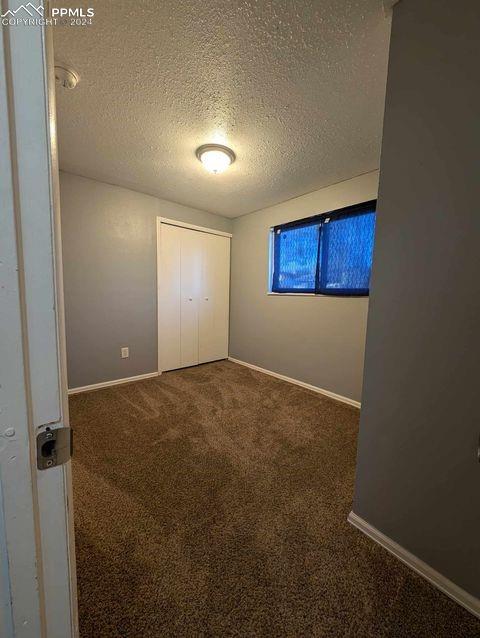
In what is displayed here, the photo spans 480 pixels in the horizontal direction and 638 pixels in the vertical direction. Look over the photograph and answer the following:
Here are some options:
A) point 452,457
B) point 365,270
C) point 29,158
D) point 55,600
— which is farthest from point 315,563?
point 365,270

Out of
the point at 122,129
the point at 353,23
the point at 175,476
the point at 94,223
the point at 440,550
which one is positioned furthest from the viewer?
the point at 94,223

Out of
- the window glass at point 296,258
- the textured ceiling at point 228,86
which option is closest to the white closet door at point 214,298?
the window glass at point 296,258

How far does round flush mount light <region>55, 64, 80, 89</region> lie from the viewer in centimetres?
134

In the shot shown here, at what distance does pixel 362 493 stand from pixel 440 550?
12.3 inches

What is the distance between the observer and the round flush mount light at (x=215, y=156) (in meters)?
2.02

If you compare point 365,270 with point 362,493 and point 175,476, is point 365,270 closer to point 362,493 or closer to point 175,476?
point 362,493

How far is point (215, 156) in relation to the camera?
2059 millimetres

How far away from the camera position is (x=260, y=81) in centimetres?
140

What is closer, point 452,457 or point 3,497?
point 3,497

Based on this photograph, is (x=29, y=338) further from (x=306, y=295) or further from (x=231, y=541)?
(x=306, y=295)

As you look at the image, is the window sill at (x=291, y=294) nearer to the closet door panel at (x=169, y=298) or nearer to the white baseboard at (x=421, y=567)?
the closet door panel at (x=169, y=298)

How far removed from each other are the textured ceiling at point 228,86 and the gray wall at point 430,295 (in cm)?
37

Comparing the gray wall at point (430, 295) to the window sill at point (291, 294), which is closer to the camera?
the gray wall at point (430, 295)

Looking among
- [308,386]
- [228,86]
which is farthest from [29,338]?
[308,386]
